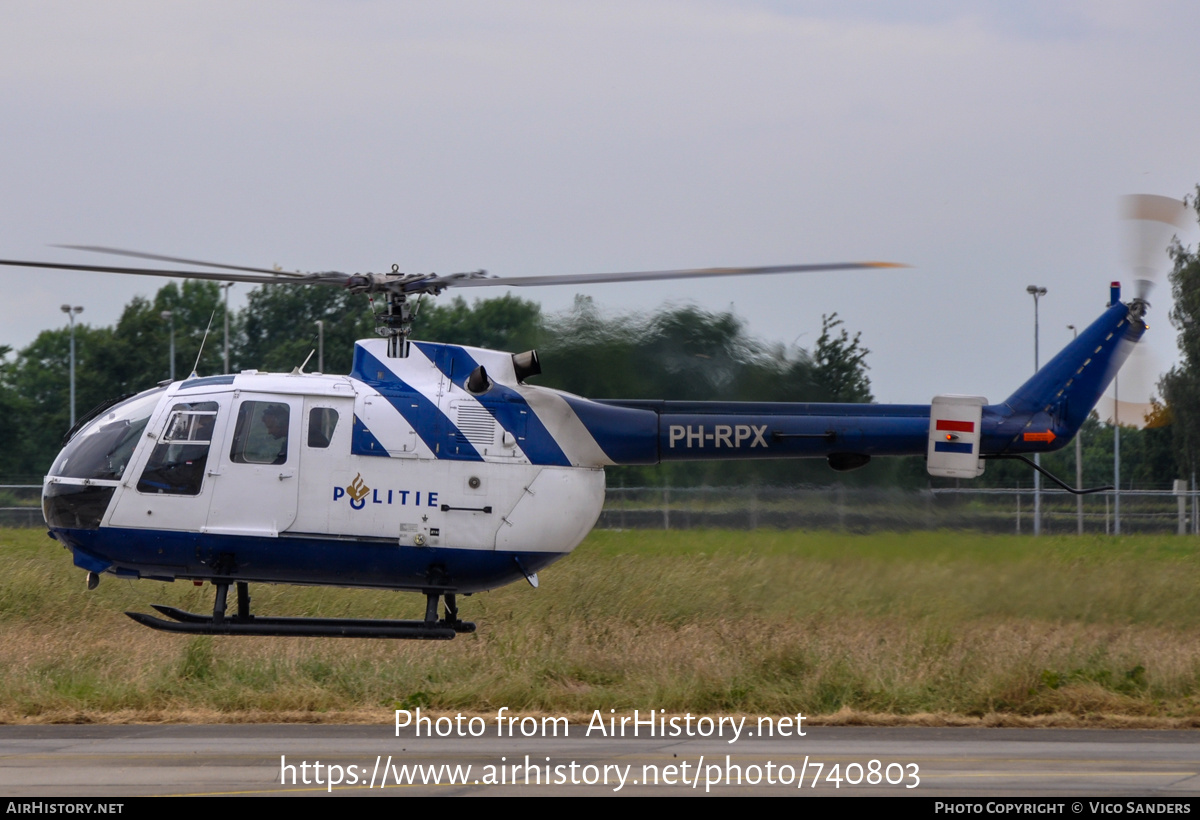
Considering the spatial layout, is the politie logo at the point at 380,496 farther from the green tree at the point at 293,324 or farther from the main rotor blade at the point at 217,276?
the green tree at the point at 293,324

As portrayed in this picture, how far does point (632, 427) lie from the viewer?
1138cm

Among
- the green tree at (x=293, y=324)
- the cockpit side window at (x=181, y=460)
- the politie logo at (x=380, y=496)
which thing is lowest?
the politie logo at (x=380, y=496)

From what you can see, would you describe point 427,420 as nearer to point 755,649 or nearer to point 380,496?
point 380,496

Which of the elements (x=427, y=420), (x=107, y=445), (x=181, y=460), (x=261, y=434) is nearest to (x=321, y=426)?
(x=261, y=434)

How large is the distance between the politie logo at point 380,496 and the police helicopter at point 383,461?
14mm

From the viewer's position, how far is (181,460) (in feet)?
35.0

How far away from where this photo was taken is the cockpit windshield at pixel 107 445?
1073cm

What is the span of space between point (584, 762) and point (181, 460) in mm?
4514

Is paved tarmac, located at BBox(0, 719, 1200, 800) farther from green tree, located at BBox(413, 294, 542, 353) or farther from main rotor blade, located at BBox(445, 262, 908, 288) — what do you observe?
green tree, located at BBox(413, 294, 542, 353)

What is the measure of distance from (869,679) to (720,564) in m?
3.38

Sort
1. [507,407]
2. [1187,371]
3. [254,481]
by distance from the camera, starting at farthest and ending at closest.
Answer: [1187,371]
[507,407]
[254,481]

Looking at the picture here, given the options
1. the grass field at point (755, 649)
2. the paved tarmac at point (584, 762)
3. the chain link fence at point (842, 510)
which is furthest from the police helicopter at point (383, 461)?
the chain link fence at point (842, 510)

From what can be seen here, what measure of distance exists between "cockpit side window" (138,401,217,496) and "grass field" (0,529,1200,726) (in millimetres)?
2392

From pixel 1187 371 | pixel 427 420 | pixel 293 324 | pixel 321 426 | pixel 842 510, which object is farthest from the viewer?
pixel 293 324
